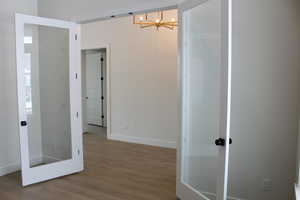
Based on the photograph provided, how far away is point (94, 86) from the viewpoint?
8781 millimetres

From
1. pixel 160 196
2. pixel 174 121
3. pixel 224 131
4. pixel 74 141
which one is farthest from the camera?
pixel 174 121

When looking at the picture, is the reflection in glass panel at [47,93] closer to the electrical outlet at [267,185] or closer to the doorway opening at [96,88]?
the electrical outlet at [267,185]

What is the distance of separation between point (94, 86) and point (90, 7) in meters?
4.89

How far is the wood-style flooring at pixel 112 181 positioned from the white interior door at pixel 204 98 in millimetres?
608

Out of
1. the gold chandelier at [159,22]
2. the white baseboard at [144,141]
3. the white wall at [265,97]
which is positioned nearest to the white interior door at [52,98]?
the gold chandelier at [159,22]

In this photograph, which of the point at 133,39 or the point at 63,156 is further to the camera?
the point at 133,39

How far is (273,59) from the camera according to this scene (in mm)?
2873

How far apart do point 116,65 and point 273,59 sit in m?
4.36

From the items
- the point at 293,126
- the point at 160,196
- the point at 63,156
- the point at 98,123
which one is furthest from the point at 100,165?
the point at 98,123

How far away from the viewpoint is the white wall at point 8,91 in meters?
4.18

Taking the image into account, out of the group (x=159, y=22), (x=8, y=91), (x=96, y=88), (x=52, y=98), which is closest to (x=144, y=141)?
(x=52, y=98)

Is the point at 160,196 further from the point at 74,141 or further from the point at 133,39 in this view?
the point at 133,39

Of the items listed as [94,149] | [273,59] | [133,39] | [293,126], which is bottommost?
[94,149]

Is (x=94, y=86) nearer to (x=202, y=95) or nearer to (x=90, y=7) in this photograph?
(x=90, y=7)
